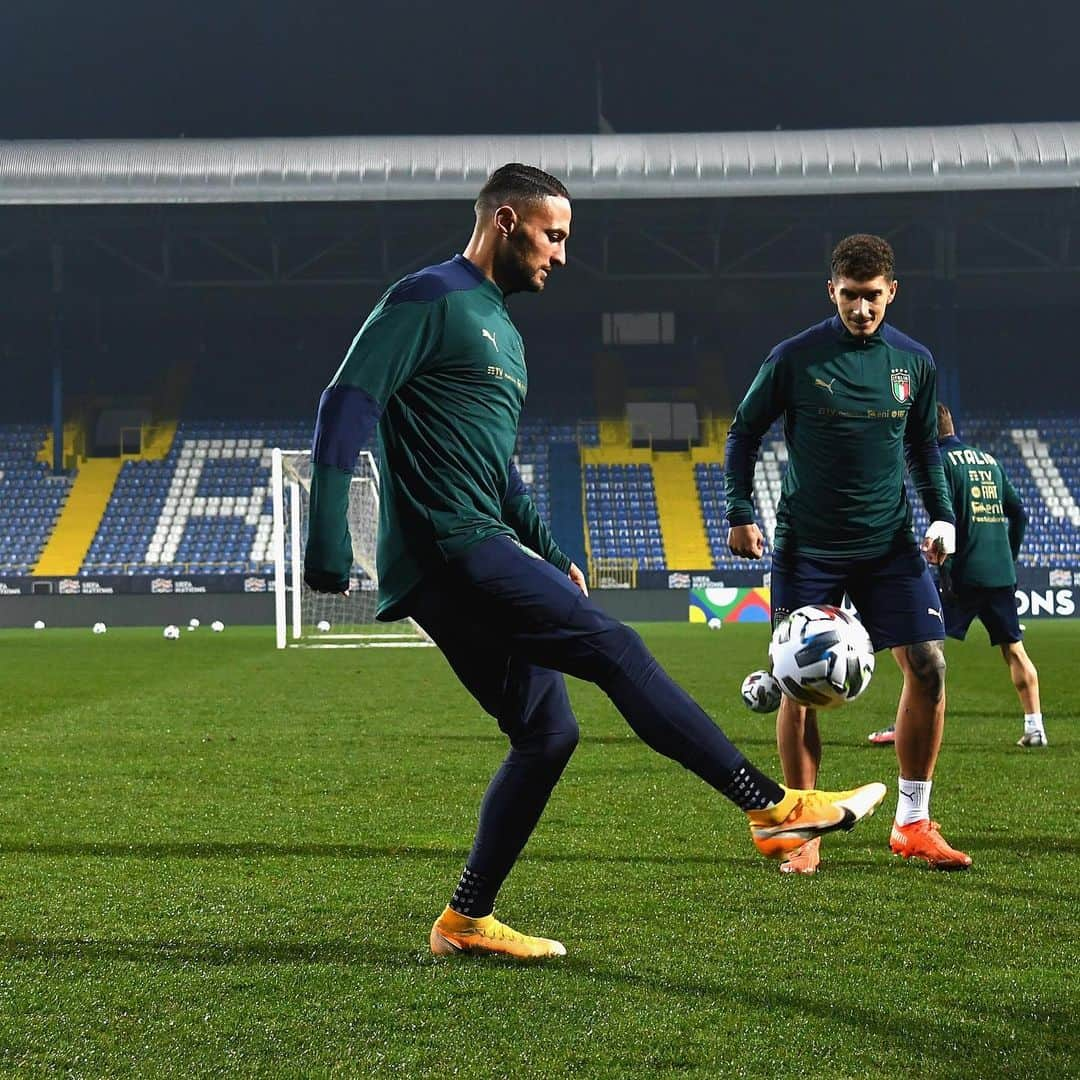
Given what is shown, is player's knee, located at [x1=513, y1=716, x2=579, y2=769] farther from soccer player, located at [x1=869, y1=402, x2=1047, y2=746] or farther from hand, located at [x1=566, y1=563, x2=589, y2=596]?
soccer player, located at [x1=869, y1=402, x2=1047, y2=746]

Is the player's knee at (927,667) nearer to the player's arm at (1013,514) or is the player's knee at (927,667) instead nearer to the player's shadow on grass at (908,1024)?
the player's shadow on grass at (908,1024)

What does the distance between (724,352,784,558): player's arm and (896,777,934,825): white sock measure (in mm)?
902

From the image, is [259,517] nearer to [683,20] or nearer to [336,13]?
[336,13]

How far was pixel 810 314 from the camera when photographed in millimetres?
36875

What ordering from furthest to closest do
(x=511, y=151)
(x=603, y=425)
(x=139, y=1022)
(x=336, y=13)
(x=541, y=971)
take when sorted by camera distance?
(x=603, y=425)
(x=336, y=13)
(x=511, y=151)
(x=541, y=971)
(x=139, y=1022)

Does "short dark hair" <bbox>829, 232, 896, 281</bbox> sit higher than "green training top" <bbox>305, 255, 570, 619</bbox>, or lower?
higher

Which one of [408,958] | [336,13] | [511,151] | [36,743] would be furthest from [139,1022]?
[336,13]

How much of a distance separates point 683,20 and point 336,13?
8.21 meters

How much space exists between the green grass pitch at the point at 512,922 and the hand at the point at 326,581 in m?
0.85

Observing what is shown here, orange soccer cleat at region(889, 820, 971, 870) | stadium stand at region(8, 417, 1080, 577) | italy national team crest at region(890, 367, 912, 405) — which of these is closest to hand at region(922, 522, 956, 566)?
italy national team crest at region(890, 367, 912, 405)

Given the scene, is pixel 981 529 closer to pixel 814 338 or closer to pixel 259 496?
pixel 814 338

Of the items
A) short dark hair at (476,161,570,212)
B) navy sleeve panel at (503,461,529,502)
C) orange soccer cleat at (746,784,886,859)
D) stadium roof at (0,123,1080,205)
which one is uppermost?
stadium roof at (0,123,1080,205)

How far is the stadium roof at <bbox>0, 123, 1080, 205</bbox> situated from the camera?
94.5ft

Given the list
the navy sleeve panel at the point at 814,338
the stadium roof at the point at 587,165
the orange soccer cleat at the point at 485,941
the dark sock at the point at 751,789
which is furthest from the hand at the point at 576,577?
the stadium roof at the point at 587,165
